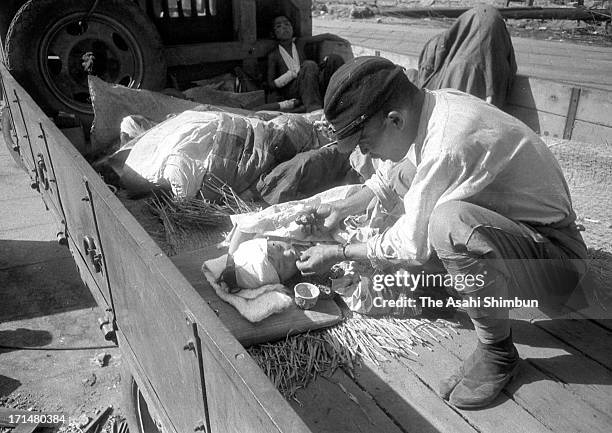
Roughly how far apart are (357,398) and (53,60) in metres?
3.93

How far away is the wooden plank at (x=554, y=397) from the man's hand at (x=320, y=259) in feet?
1.95

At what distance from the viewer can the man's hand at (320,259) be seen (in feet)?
7.49

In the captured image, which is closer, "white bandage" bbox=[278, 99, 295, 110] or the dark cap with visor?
the dark cap with visor

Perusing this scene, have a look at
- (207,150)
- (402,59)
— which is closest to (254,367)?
(207,150)

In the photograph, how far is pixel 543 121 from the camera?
3.53 metres

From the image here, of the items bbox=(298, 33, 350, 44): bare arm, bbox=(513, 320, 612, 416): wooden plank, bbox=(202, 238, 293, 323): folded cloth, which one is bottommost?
bbox=(513, 320, 612, 416): wooden plank

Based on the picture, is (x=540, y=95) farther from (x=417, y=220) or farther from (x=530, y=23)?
(x=530, y=23)

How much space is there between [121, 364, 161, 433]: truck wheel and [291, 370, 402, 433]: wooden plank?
3.40ft

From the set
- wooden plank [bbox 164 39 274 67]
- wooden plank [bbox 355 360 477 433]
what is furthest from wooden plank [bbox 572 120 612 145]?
wooden plank [bbox 164 39 274 67]

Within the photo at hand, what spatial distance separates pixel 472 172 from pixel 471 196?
0.09m

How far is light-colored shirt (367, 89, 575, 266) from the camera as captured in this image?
6.10 ft

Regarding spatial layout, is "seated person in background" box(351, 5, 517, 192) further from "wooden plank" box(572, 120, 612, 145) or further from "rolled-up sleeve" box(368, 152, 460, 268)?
"rolled-up sleeve" box(368, 152, 460, 268)

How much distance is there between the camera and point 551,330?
228 cm

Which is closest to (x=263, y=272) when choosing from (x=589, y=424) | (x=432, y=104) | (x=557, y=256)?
(x=432, y=104)
